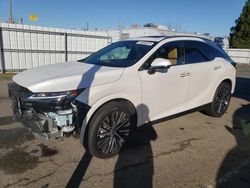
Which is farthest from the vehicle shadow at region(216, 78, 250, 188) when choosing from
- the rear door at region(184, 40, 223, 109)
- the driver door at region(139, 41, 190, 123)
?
the driver door at region(139, 41, 190, 123)

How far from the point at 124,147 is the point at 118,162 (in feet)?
1.72

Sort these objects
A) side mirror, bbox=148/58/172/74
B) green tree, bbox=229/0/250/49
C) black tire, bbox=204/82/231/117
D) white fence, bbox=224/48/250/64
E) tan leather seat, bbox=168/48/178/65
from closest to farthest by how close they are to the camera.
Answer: side mirror, bbox=148/58/172/74 → tan leather seat, bbox=168/48/178/65 → black tire, bbox=204/82/231/117 → white fence, bbox=224/48/250/64 → green tree, bbox=229/0/250/49

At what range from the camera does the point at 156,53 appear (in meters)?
4.31

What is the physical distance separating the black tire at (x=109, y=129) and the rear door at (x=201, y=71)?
171 cm

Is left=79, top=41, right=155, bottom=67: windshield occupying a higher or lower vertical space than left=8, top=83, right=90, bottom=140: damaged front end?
higher

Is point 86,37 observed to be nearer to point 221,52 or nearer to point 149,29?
point 221,52

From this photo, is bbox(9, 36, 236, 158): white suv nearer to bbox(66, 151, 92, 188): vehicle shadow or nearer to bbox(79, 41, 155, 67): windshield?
bbox(79, 41, 155, 67): windshield

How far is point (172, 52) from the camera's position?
4.71m

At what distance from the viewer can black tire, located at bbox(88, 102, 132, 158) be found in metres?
3.54

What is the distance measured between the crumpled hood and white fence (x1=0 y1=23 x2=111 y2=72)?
9.64m

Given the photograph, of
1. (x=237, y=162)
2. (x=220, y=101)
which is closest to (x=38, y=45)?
(x=220, y=101)

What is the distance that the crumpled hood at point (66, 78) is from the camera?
3.35 m

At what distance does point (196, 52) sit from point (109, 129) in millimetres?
2635

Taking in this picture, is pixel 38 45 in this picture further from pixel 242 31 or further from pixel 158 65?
pixel 242 31
